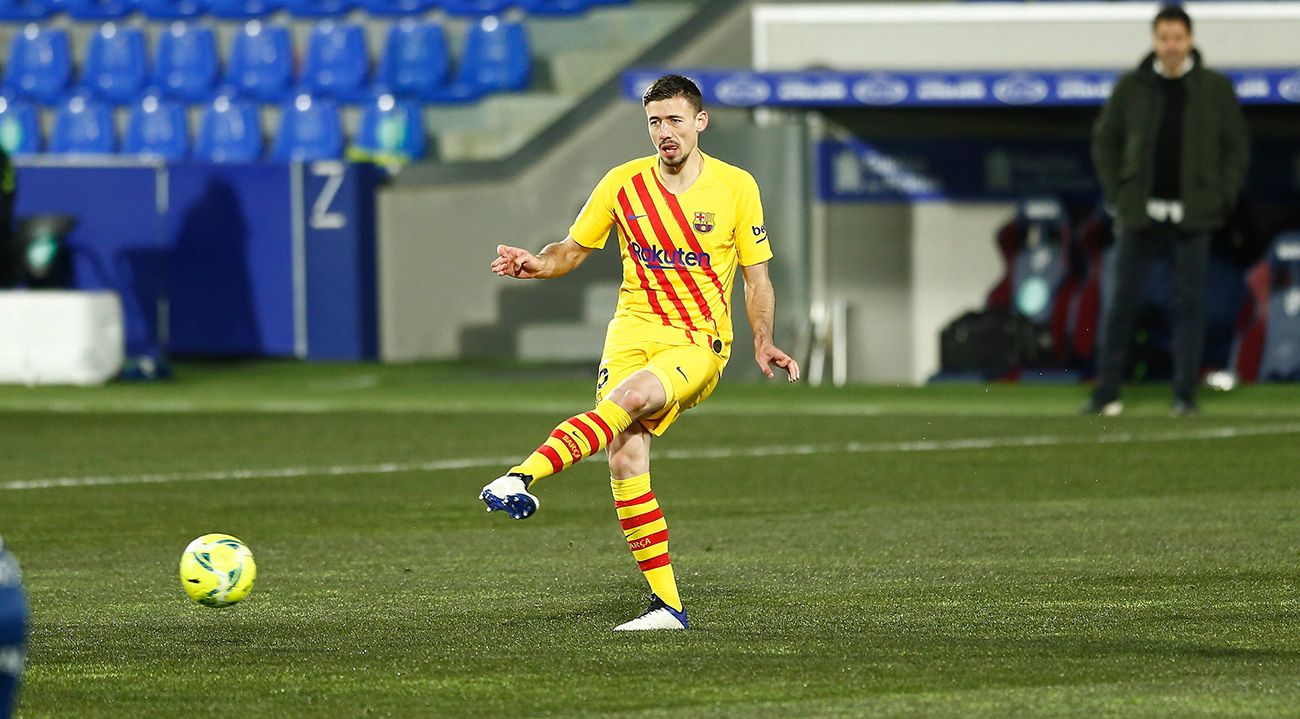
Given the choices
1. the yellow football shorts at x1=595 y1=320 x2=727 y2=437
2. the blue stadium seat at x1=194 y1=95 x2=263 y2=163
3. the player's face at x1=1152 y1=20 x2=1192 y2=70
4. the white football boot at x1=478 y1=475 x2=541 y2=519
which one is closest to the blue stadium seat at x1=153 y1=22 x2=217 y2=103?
the blue stadium seat at x1=194 y1=95 x2=263 y2=163

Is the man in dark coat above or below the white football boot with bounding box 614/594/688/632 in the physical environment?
above

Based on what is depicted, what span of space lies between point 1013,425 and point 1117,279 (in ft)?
3.65

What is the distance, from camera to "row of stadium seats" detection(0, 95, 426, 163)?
75.8 ft

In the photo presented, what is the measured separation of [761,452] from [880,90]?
4886mm

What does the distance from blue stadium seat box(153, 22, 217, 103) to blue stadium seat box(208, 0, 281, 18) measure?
0.32m

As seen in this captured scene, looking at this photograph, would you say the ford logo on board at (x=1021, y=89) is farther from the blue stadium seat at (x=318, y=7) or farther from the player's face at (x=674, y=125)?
the player's face at (x=674, y=125)

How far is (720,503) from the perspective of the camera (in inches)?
423

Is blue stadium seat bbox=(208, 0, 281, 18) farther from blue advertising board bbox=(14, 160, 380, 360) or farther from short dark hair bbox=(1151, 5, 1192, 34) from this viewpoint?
short dark hair bbox=(1151, 5, 1192, 34)

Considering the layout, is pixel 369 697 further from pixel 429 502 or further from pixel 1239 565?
pixel 429 502

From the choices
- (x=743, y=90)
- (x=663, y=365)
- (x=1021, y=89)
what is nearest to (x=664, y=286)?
(x=663, y=365)

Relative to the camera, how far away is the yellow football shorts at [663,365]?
22.9 feet

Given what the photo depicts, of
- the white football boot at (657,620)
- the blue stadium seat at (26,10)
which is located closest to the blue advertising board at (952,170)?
the blue stadium seat at (26,10)

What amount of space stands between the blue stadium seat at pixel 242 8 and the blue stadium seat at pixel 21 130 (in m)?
2.22

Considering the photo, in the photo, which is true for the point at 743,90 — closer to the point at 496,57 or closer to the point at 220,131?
the point at 496,57
